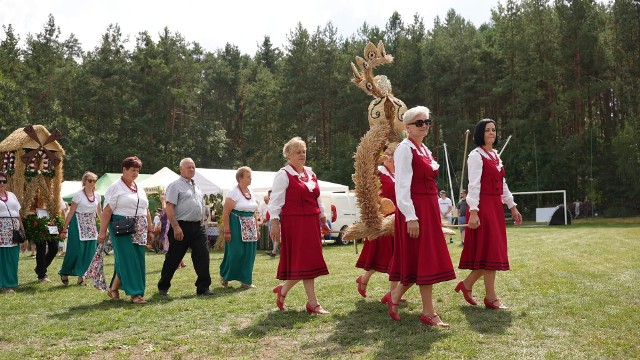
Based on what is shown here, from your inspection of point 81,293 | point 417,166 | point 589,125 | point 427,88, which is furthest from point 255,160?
point 417,166

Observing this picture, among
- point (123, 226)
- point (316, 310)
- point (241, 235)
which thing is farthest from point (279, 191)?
point (241, 235)

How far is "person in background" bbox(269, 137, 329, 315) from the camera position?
670 centimetres

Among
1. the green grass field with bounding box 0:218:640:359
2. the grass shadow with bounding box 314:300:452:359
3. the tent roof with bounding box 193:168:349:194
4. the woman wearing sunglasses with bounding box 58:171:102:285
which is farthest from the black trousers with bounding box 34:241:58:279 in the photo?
the tent roof with bounding box 193:168:349:194

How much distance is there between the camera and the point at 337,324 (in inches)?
242

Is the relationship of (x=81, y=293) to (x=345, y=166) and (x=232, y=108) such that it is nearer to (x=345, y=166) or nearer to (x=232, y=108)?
(x=345, y=166)

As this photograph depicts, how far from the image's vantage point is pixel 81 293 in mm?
9273

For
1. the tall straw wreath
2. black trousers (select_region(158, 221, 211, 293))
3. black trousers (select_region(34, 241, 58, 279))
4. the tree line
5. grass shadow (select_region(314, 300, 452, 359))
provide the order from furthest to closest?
the tree line
black trousers (select_region(34, 241, 58, 279))
black trousers (select_region(158, 221, 211, 293))
the tall straw wreath
grass shadow (select_region(314, 300, 452, 359))

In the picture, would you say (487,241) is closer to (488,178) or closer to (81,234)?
(488,178)

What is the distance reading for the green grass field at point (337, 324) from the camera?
504cm

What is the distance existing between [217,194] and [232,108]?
3525 cm

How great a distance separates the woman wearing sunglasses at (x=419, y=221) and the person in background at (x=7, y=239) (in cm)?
645

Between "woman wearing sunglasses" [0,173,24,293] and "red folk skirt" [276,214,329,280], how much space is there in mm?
5068

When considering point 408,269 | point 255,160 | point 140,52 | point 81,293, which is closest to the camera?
point 408,269

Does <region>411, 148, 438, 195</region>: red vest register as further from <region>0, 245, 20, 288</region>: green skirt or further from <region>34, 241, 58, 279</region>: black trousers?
<region>34, 241, 58, 279</region>: black trousers
